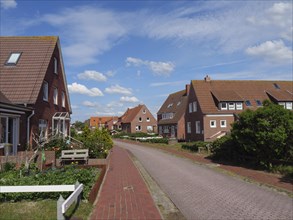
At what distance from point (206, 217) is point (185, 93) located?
4709 centimetres

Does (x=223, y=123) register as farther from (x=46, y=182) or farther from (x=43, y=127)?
(x=46, y=182)

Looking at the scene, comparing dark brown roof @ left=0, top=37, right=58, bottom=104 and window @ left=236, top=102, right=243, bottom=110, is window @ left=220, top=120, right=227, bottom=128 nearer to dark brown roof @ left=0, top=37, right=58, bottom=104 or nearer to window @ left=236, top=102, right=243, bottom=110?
window @ left=236, top=102, right=243, bottom=110

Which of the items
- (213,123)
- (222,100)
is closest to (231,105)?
(222,100)

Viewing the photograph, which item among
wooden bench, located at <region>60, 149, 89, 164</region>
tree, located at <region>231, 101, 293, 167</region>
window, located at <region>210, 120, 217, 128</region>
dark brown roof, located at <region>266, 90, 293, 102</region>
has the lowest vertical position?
wooden bench, located at <region>60, 149, 89, 164</region>

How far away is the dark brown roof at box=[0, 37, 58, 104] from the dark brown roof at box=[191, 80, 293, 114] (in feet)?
69.3

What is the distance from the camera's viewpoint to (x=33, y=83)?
19734mm

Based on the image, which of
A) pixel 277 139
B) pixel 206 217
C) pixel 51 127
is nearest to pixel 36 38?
pixel 51 127

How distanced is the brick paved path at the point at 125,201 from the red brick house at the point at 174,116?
36.7m

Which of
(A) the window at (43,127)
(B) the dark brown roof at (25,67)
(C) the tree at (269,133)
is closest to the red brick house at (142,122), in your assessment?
(B) the dark brown roof at (25,67)

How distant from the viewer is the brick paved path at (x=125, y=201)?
24.8 feet

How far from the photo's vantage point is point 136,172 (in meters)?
14.9

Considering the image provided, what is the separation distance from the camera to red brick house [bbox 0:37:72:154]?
1845 centimetres

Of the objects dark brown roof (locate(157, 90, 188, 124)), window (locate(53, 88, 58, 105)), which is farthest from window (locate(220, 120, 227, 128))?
window (locate(53, 88, 58, 105))

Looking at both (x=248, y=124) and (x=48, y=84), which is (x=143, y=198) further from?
(x=48, y=84)
